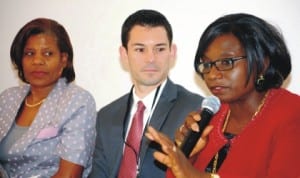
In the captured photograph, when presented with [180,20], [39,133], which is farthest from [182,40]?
[39,133]

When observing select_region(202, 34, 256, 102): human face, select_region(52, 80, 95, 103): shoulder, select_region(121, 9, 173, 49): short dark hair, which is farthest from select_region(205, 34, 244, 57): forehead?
select_region(52, 80, 95, 103): shoulder

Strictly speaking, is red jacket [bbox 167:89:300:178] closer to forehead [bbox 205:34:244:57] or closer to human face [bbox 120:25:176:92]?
forehead [bbox 205:34:244:57]

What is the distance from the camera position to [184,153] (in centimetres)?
125

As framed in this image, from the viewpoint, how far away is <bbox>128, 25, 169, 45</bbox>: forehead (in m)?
1.96

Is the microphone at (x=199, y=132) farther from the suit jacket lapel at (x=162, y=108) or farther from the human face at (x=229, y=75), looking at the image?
the suit jacket lapel at (x=162, y=108)

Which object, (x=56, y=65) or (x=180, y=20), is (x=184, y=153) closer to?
(x=56, y=65)

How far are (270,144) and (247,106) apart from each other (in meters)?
0.20

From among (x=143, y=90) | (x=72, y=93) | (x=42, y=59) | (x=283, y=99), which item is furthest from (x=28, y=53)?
(x=283, y=99)

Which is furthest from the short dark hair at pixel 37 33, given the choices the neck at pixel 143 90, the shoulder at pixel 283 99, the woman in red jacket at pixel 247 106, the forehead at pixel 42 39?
the shoulder at pixel 283 99

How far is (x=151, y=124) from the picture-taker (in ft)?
6.17

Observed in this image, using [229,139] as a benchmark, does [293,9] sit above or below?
above

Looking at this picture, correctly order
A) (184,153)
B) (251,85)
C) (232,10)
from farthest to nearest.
Answer: 1. (232,10)
2. (251,85)
3. (184,153)

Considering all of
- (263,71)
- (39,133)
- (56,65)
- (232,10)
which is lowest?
(39,133)

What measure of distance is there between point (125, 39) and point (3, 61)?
1347 millimetres
